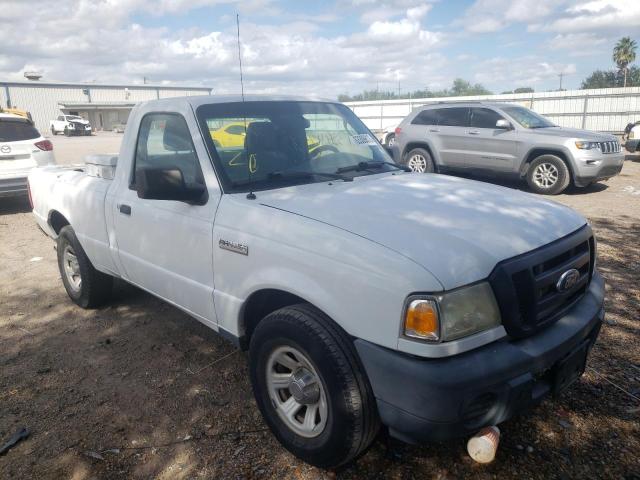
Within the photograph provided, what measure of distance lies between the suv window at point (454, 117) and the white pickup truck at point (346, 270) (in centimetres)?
828

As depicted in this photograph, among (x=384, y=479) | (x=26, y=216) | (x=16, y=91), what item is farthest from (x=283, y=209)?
(x=16, y=91)

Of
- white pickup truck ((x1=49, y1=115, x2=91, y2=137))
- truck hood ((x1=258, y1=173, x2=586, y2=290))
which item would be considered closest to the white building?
white pickup truck ((x1=49, y1=115, x2=91, y2=137))

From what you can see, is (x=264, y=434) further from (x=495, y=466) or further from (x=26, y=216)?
(x=26, y=216)

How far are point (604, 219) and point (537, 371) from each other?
22.1 feet

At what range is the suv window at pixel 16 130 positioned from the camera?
898 cm

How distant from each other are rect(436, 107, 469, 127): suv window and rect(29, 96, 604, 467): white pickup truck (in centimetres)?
828

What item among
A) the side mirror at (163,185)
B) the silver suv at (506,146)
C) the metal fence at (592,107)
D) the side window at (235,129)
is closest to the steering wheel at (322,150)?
the side window at (235,129)

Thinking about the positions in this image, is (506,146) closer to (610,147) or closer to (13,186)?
(610,147)

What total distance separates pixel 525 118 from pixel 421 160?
97.8 inches

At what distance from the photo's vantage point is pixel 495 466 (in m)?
2.57

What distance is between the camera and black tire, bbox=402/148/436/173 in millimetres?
11805

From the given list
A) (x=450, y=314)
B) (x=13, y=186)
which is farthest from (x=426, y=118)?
(x=450, y=314)

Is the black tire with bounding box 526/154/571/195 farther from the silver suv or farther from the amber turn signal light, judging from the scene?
the amber turn signal light

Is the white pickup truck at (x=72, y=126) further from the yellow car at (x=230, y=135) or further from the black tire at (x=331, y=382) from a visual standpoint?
the black tire at (x=331, y=382)
